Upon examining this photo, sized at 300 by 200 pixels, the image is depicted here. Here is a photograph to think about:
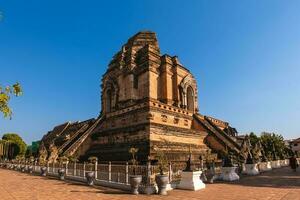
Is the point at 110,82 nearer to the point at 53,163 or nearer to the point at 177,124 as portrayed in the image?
the point at 177,124

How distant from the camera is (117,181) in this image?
14.7m

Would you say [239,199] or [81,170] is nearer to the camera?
[239,199]

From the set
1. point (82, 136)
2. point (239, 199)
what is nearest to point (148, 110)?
point (82, 136)

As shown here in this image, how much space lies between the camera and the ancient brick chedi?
883 inches

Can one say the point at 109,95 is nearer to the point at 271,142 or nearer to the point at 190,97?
the point at 190,97

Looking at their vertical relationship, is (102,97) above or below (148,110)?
above

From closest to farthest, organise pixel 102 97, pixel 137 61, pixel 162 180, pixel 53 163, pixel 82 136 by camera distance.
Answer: pixel 162 180 < pixel 53 163 < pixel 82 136 < pixel 137 61 < pixel 102 97

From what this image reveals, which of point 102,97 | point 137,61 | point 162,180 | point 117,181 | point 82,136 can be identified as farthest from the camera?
point 102,97

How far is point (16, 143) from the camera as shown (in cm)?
6031

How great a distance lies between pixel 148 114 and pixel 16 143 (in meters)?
48.8

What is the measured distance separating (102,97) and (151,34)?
39.0 feet

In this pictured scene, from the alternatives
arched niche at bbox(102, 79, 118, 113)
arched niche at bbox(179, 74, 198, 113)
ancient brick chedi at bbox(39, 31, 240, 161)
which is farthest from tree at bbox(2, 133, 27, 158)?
arched niche at bbox(179, 74, 198, 113)

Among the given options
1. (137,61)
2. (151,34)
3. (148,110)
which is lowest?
(148,110)

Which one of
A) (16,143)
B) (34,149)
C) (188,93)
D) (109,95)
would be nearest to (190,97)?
(188,93)
